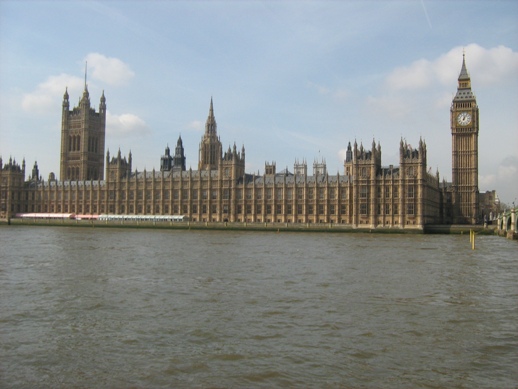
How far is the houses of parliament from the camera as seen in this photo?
91.2m

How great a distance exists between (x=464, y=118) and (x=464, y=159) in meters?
7.87

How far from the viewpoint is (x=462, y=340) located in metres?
16.0

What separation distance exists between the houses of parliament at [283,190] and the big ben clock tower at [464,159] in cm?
18

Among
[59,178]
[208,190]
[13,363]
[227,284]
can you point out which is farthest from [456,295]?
[59,178]

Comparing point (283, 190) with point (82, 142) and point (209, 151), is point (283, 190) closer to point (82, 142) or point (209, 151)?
point (209, 151)

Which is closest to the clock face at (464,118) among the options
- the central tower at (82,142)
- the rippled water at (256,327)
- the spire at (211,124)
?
the spire at (211,124)

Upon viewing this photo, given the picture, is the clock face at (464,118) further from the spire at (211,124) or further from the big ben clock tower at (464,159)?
the spire at (211,124)

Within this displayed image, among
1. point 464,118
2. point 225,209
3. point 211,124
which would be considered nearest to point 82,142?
point 211,124

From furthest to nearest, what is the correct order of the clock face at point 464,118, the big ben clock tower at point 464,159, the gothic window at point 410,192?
the clock face at point 464,118, the big ben clock tower at point 464,159, the gothic window at point 410,192

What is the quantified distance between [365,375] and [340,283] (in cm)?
1362

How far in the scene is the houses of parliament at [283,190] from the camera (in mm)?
91250

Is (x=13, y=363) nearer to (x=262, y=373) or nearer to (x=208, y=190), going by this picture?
(x=262, y=373)

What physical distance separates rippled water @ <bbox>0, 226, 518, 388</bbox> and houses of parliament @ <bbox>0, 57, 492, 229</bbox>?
60005 mm

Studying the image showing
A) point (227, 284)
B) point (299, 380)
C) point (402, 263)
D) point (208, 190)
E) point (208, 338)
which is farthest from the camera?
point (208, 190)
